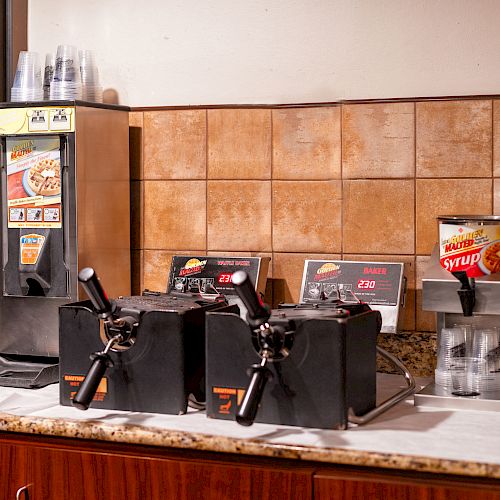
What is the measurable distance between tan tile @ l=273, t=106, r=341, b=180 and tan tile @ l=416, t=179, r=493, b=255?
0.24 meters

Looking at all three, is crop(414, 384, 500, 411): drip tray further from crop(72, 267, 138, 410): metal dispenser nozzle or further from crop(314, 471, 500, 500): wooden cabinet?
crop(72, 267, 138, 410): metal dispenser nozzle

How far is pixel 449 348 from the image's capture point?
1.91 metres

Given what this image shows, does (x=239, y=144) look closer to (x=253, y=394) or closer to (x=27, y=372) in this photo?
(x=27, y=372)

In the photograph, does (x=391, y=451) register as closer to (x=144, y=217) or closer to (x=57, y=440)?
(x=57, y=440)

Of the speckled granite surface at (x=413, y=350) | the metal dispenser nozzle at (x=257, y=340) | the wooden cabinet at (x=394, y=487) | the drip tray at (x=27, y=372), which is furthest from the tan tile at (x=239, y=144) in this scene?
the wooden cabinet at (x=394, y=487)

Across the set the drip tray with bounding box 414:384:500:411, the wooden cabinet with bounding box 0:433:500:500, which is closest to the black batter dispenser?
the wooden cabinet with bounding box 0:433:500:500

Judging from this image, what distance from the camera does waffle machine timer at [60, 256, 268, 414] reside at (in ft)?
5.61

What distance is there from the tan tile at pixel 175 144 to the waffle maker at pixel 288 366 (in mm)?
802

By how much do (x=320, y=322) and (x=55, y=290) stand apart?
88cm

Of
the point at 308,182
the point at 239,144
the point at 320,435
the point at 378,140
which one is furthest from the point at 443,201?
→ the point at 320,435

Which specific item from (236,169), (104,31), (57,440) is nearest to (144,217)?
(236,169)

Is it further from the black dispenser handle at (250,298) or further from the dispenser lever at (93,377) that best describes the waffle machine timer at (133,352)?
the black dispenser handle at (250,298)

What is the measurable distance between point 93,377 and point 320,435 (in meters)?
0.45

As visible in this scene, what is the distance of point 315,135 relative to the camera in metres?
2.28
